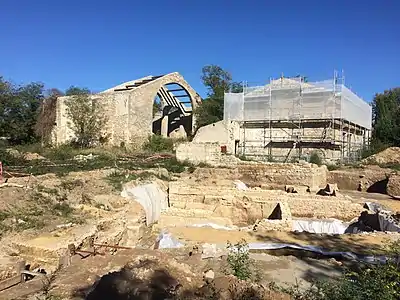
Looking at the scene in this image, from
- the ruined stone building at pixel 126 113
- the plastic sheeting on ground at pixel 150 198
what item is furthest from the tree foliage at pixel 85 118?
the plastic sheeting on ground at pixel 150 198

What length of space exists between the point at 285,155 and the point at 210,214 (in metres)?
14.0

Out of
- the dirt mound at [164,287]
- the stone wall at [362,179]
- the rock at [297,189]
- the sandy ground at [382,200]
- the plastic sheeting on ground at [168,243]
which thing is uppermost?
the stone wall at [362,179]

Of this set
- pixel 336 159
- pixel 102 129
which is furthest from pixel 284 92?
pixel 102 129

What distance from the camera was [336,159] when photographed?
2386cm

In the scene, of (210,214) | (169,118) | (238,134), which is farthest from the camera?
(169,118)

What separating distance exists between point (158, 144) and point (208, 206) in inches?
613

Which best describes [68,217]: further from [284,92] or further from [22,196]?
[284,92]

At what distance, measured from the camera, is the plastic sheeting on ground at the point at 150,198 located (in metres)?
12.2

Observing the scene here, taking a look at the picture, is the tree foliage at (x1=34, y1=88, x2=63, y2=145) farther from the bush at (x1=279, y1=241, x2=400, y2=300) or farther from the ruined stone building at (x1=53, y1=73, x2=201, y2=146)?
the bush at (x1=279, y1=241, x2=400, y2=300)

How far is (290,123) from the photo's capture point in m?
25.5

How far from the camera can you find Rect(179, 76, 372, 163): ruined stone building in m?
24.1

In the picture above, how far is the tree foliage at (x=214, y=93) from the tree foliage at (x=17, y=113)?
1385 centimetres

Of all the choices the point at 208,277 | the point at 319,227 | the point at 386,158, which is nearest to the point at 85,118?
the point at 319,227

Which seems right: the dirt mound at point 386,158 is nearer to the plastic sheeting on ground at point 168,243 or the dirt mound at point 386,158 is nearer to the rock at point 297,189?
the rock at point 297,189
